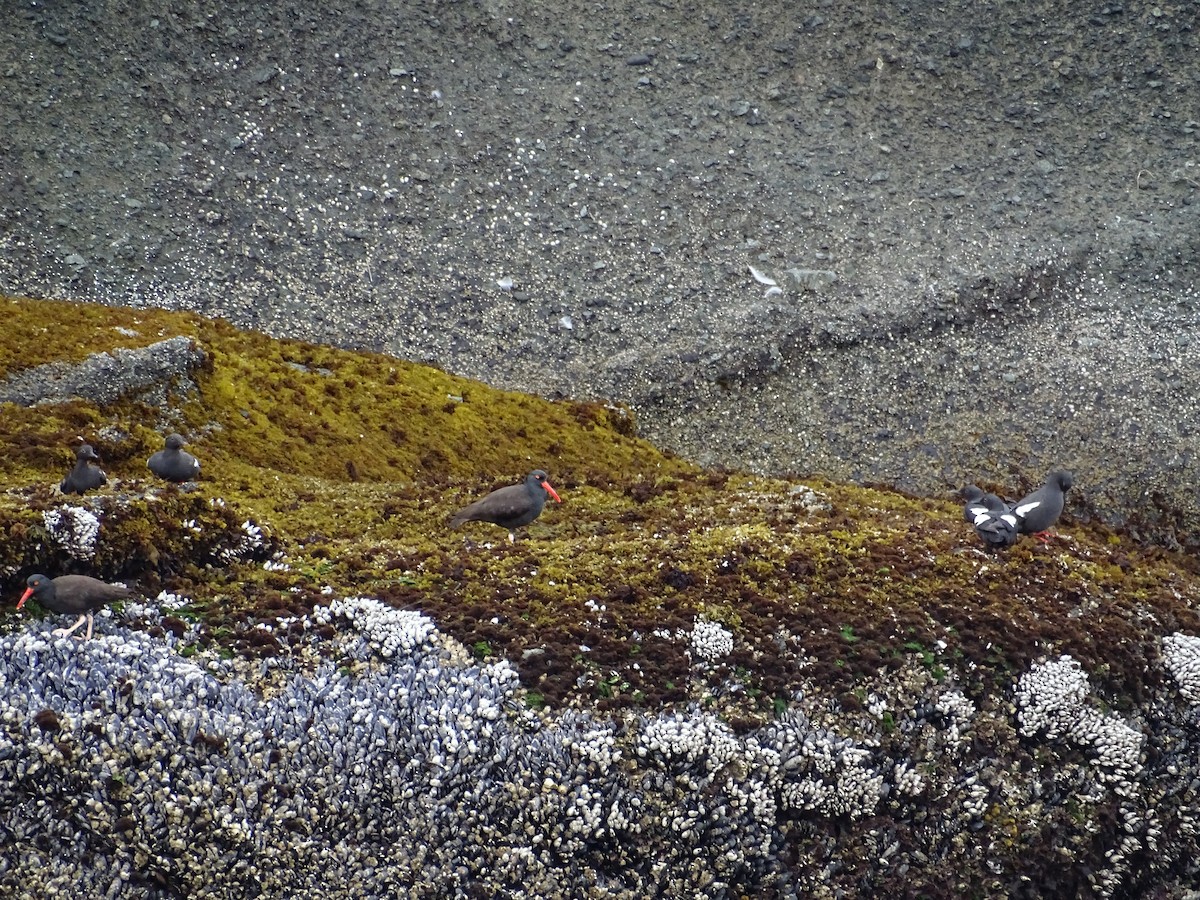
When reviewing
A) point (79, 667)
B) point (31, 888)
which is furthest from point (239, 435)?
point (31, 888)

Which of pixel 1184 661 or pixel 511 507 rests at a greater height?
pixel 1184 661

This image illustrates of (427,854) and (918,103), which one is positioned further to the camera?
(918,103)

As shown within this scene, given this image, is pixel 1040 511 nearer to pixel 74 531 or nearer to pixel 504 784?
pixel 504 784

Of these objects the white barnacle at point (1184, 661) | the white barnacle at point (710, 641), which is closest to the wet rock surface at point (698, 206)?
the white barnacle at point (1184, 661)

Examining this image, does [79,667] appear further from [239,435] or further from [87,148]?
[87,148]

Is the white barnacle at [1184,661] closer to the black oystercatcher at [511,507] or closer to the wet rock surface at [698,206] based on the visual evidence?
the black oystercatcher at [511,507]

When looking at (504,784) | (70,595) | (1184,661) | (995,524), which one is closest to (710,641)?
(504,784)
